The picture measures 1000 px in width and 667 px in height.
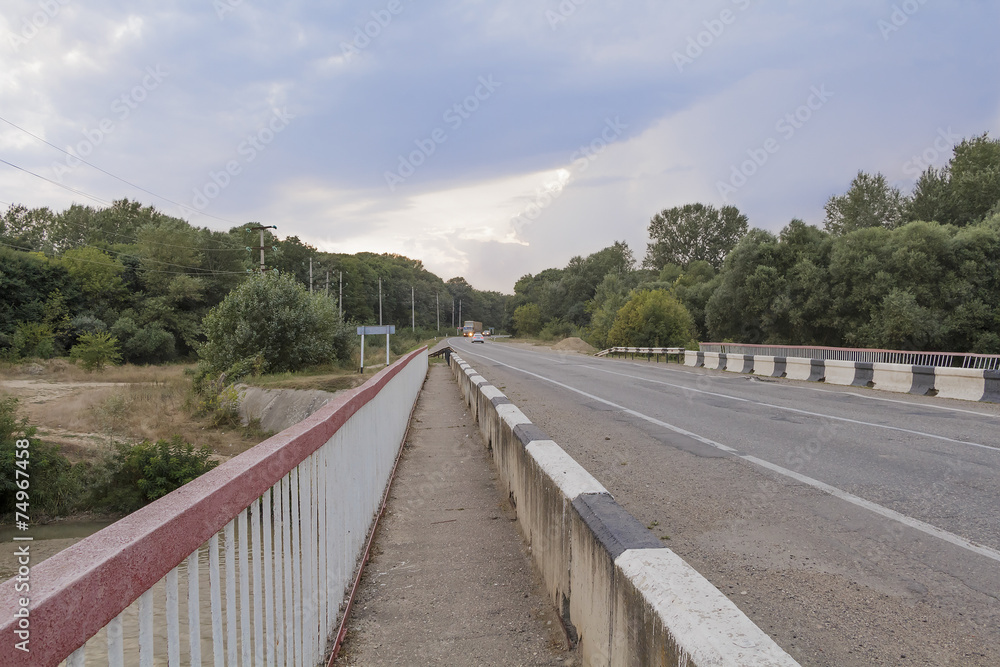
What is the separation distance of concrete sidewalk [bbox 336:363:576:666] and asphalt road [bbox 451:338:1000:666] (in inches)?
46.3

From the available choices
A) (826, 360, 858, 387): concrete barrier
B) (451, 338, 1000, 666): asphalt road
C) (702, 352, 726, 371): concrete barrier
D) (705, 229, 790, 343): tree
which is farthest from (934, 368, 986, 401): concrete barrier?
(705, 229, 790, 343): tree

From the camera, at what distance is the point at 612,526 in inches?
110

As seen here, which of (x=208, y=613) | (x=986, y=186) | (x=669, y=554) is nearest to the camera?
(x=208, y=613)

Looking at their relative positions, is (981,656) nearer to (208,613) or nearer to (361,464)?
(208,613)

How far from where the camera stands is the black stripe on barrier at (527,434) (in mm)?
5141

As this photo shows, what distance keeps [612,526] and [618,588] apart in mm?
428

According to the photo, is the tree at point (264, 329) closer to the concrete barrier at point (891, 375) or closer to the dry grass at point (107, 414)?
the dry grass at point (107, 414)

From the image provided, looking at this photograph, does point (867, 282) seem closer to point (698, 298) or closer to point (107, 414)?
point (698, 298)

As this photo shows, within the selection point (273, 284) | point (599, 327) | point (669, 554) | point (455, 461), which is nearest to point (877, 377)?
point (455, 461)

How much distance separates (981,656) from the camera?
2865 mm

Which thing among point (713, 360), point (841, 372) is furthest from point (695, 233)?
point (841, 372)

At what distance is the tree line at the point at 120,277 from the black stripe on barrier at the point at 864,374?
1034 inches

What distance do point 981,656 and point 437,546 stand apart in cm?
377

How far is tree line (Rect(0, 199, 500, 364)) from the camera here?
139ft
